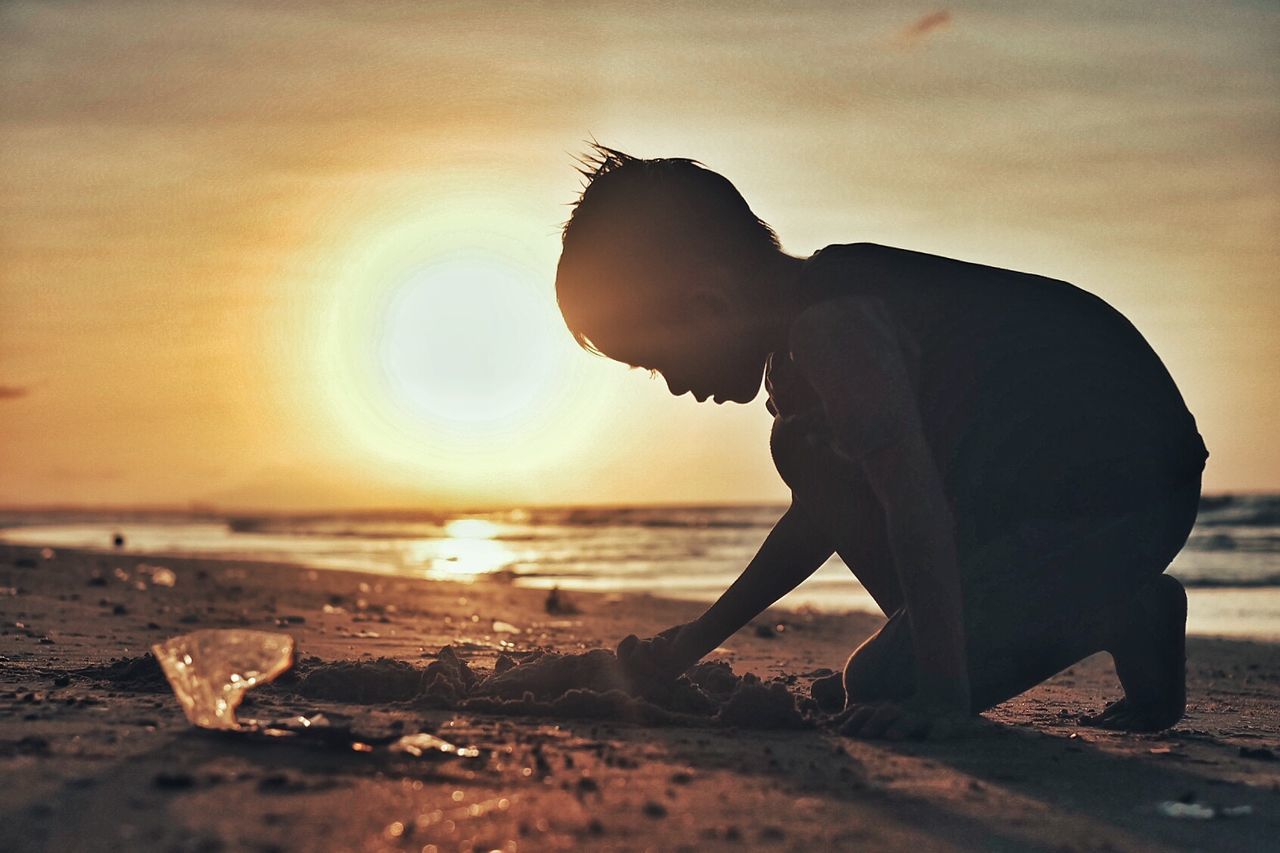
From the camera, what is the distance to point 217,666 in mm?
2881

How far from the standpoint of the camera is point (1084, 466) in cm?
338

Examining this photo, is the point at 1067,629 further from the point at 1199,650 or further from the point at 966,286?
the point at 1199,650

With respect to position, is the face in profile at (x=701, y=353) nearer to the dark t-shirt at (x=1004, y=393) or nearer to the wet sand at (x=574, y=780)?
the dark t-shirt at (x=1004, y=393)

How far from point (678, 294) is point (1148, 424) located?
1.34 metres

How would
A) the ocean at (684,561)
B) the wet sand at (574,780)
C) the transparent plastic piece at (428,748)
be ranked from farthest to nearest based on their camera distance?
the ocean at (684,561) → the transparent plastic piece at (428,748) → the wet sand at (574,780)

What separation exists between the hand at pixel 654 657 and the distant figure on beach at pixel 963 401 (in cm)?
53

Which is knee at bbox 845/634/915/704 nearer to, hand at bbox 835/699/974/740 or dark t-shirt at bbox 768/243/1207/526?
hand at bbox 835/699/974/740

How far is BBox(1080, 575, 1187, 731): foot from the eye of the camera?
346 cm

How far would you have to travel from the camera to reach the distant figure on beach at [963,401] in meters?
3.30

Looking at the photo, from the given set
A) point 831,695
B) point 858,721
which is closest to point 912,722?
point 858,721

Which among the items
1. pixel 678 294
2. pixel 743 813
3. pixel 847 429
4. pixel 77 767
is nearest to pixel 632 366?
pixel 678 294

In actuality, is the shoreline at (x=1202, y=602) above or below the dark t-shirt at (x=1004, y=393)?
below

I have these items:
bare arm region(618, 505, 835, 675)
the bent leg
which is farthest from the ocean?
bare arm region(618, 505, 835, 675)

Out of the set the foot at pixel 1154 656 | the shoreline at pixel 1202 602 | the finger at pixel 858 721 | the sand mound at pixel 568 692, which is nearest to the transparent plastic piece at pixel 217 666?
the sand mound at pixel 568 692
